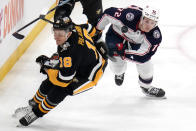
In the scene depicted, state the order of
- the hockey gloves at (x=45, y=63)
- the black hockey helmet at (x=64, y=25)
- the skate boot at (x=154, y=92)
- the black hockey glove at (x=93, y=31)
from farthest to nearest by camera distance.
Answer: the skate boot at (x=154, y=92) → the black hockey glove at (x=93, y=31) → the hockey gloves at (x=45, y=63) → the black hockey helmet at (x=64, y=25)

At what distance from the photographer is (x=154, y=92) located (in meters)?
4.23

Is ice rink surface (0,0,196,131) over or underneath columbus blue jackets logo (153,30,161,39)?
underneath

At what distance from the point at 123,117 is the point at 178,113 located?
547mm

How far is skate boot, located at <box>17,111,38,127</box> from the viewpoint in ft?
11.5

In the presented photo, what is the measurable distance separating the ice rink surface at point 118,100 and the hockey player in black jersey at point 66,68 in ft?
0.88

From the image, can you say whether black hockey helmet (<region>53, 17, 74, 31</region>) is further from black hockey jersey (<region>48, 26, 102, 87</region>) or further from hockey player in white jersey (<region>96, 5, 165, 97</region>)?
hockey player in white jersey (<region>96, 5, 165, 97</region>)

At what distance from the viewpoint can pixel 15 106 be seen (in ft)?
13.0

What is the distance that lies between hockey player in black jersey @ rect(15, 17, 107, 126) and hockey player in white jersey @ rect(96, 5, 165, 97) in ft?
0.97

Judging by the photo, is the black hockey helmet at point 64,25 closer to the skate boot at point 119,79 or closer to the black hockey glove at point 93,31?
the black hockey glove at point 93,31

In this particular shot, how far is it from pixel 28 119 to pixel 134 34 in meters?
1.17

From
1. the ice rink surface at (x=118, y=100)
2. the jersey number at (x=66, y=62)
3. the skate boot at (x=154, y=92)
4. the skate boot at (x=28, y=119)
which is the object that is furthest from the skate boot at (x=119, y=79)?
the jersey number at (x=66, y=62)

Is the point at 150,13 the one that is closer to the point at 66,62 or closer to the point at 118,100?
the point at 66,62

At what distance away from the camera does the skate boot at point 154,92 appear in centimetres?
423

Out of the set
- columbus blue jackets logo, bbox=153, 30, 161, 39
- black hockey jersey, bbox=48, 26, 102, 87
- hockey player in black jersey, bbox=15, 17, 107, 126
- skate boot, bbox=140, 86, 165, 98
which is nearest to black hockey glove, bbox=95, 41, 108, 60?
hockey player in black jersey, bbox=15, 17, 107, 126
